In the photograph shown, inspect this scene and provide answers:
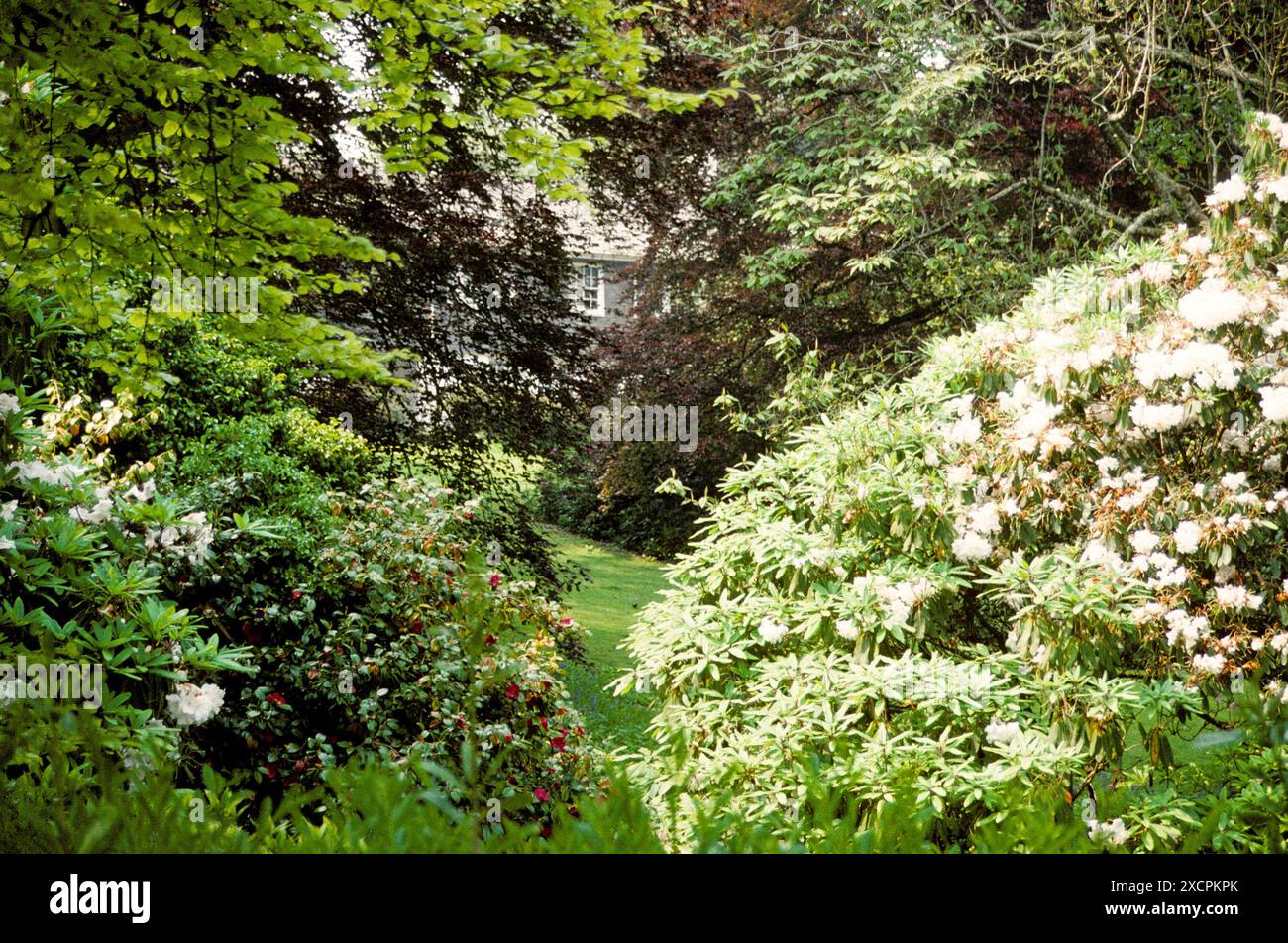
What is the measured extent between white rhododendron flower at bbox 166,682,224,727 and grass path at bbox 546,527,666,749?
5.98 metres

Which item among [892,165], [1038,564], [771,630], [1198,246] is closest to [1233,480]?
[1038,564]

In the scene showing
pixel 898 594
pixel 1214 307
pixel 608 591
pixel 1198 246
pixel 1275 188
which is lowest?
pixel 608 591

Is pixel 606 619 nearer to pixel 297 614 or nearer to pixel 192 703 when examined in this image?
pixel 297 614

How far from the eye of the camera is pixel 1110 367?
15.8ft

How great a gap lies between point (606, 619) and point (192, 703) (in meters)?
10.8

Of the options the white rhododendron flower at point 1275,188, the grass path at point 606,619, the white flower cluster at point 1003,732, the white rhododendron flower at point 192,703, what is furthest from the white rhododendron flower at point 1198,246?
the grass path at point 606,619

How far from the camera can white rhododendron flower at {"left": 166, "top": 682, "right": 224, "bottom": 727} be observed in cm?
360

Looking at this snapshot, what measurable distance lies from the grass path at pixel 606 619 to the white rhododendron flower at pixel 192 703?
598 cm

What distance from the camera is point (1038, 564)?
4305 millimetres

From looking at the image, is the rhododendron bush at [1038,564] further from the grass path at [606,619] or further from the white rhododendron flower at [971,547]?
the grass path at [606,619]

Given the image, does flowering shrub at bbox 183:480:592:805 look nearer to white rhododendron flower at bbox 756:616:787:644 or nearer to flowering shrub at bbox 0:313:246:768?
flowering shrub at bbox 0:313:246:768

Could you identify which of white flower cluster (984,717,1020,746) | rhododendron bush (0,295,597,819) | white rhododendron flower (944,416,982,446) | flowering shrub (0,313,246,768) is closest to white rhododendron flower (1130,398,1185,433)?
white rhododendron flower (944,416,982,446)
